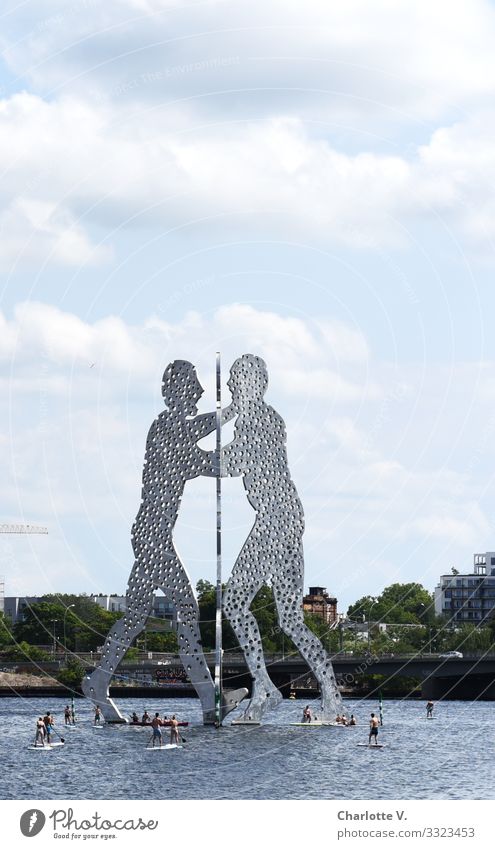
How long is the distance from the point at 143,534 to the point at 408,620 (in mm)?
118849

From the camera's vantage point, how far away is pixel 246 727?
7206cm

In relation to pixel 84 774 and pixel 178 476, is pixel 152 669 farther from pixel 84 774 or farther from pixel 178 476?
pixel 84 774

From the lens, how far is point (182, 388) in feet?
241

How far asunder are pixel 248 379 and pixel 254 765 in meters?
18.7

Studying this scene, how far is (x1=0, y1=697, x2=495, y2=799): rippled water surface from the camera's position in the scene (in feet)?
175

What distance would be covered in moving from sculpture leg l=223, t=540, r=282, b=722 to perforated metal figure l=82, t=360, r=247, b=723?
1.44m

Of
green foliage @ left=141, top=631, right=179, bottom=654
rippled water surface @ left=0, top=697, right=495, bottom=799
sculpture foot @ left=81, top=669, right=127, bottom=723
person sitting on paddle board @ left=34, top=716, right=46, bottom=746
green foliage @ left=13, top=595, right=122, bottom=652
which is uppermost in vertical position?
green foliage @ left=13, top=595, right=122, bottom=652

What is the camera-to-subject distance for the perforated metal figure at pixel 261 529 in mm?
71812

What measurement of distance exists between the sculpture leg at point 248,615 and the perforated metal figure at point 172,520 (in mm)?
1444

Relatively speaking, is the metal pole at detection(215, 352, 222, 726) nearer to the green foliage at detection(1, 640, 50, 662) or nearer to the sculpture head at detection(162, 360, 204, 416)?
the sculpture head at detection(162, 360, 204, 416)

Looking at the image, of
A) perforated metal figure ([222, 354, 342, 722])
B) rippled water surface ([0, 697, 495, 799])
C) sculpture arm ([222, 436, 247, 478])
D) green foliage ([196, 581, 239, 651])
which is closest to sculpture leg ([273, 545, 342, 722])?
perforated metal figure ([222, 354, 342, 722])

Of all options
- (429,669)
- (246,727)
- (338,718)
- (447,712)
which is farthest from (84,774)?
(429,669)

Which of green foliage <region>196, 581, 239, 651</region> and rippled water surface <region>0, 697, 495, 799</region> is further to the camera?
green foliage <region>196, 581, 239, 651</region>

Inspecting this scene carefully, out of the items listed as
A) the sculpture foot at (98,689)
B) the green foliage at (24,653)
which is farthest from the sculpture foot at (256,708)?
the green foliage at (24,653)
